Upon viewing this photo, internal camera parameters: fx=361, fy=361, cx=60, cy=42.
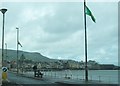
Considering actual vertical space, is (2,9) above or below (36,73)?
above

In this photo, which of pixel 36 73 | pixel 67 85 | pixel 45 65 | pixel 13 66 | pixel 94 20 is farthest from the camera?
pixel 45 65

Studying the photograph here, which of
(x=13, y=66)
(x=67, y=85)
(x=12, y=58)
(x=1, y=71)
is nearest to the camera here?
(x=67, y=85)

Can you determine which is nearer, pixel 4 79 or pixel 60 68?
pixel 4 79

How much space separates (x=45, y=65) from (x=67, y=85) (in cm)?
12346

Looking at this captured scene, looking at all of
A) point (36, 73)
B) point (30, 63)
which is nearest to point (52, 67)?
point (30, 63)

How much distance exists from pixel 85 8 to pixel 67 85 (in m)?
7.95

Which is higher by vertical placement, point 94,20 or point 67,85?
point 94,20

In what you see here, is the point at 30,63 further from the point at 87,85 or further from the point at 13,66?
the point at 87,85

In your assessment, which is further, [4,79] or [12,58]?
[12,58]

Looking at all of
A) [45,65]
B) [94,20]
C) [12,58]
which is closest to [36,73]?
[94,20]

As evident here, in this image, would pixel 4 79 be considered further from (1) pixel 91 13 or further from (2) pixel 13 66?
(2) pixel 13 66

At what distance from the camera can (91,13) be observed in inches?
1374

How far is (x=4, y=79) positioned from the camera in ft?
135

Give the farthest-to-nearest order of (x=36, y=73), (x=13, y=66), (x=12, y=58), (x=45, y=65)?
1. (x=45, y=65)
2. (x=13, y=66)
3. (x=12, y=58)
4. (x=36, y=73)
